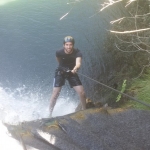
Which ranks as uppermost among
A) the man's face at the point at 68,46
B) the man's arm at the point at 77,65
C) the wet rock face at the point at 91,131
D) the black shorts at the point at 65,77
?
the man's face at the point at 68,46

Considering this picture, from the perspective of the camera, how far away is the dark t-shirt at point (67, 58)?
631cm

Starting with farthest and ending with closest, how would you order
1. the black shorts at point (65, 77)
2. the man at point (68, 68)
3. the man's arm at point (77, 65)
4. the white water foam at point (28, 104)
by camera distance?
the white water foam at point (28, 104) < the black shorts at point (65, 77) < the man at point (68, 68) < the man's arm at point (77, 65)

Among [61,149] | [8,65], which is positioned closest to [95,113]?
[61,149]

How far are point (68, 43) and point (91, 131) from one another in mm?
2391

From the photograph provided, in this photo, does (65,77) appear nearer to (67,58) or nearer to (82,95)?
(67,58)

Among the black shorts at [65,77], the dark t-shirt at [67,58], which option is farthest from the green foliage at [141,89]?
the dark t-shirt at [67,58]

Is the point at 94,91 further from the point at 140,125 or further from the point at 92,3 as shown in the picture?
the point at 92,3

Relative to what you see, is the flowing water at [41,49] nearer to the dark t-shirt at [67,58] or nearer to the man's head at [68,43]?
the dark t-shirt at [67,58]

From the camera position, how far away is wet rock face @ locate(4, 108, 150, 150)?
4.06 metres

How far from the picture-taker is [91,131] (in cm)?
446

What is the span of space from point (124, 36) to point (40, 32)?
22.9ft

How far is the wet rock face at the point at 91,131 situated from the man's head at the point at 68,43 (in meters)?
1.71

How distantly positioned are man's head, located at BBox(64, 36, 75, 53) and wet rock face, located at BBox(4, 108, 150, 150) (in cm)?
171

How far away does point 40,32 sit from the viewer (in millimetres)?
14789
